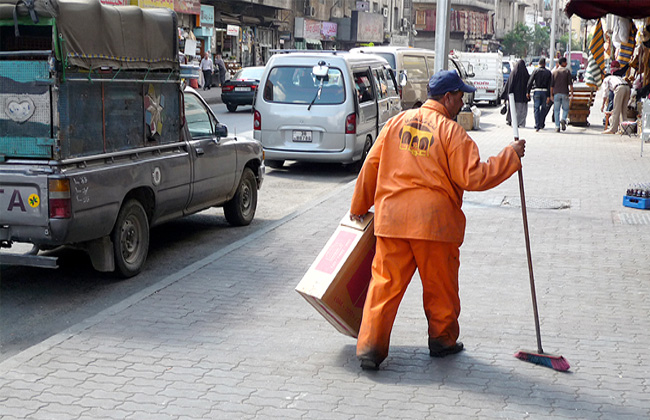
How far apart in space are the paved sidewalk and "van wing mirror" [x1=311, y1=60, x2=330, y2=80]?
5.55 meters

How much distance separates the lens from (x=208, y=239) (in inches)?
361

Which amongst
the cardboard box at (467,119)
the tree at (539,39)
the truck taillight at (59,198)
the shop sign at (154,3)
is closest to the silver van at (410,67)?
the cardboard box at (467,119)

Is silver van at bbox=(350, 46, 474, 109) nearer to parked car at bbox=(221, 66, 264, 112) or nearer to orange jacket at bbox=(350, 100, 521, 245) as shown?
parked car at bbox=(221, 66, 264, 112)

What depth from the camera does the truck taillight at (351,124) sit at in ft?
45.2

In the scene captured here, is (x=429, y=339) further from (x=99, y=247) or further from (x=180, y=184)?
(x=180, y=184)

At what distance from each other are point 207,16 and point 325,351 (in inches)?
1436

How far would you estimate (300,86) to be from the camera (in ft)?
46.0

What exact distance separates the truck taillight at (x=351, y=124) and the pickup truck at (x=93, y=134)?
216 inches

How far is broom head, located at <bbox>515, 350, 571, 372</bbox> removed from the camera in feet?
16.9

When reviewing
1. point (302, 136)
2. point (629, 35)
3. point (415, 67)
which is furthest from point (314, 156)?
point (415, 67)

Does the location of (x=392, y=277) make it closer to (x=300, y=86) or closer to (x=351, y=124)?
(x=351, y=124)

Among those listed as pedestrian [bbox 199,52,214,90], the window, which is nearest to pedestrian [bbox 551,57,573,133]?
the window

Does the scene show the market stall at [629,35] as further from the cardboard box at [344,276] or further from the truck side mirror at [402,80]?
the cardboard box at [344,276]

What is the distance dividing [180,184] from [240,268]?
3.68 ft
